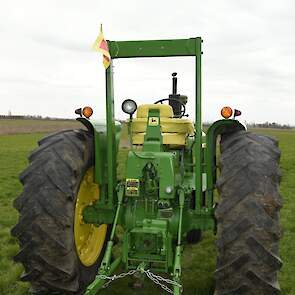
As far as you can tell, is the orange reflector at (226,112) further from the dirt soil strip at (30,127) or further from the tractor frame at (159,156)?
the dirt soil strip at (30,127)

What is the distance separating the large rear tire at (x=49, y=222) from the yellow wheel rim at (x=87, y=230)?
523 mm

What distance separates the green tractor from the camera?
4023 mm

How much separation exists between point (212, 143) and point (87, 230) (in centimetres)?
185

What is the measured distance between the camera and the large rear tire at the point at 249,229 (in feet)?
Result: 13.0

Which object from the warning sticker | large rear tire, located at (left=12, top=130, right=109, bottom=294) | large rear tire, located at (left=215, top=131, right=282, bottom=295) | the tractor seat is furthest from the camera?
the tractor seat

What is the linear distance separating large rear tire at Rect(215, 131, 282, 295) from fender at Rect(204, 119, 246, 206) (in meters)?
0.67

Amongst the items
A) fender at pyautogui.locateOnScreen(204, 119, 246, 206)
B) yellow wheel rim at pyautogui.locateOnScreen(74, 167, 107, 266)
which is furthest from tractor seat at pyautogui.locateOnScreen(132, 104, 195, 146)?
yellow wheel rim at pyautogui.locateOnScreen(74, 167, 107, 266)

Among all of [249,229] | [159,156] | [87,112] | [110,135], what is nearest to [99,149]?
[110,135]

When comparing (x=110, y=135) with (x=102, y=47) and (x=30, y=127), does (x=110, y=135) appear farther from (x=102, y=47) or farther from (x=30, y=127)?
(x=30, y=127)

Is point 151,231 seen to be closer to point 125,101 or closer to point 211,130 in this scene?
point 211,130

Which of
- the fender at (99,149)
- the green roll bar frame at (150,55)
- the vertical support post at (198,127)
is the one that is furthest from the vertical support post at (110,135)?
the vertical support post at (198,127)

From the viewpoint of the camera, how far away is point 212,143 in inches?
194

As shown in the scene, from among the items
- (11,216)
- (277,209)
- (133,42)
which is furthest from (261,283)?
(11,216)

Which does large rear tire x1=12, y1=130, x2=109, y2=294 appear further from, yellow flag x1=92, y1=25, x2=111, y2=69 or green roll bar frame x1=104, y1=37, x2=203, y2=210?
yellow flag x1=92, y1=25, x2=111, y2=69
